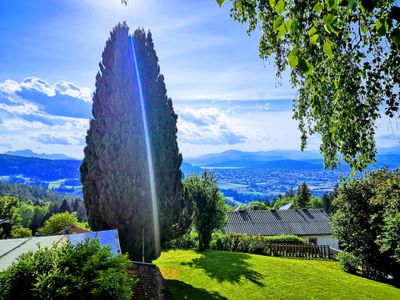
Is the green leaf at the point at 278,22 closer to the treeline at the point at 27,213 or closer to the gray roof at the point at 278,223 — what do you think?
the treeline at the point at 27,213

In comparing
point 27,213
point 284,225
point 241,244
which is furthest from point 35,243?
point 27,213

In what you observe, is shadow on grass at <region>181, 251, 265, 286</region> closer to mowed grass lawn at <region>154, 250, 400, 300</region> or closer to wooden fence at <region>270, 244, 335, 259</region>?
mowed grass lawn at <region>154, 250, 400, 300</region>

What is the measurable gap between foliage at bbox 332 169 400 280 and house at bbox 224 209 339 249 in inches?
1117

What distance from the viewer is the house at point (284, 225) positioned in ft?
160

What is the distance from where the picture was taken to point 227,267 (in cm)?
1802

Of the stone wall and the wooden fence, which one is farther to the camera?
the wooden fence

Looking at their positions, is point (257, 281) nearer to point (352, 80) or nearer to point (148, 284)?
point (148, 284)

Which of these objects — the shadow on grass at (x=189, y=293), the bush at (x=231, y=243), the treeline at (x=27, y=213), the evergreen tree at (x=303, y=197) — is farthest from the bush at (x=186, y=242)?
the evergreen tree at (x=303, y=197)

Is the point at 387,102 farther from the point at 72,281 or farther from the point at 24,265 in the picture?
the point at 24,265

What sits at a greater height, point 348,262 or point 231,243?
point 348,262

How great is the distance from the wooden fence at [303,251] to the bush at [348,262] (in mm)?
3876

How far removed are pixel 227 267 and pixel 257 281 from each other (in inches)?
106

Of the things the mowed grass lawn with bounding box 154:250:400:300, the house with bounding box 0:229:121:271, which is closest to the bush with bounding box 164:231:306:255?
the mowed grass lawn with bounding box 154:250:400:300

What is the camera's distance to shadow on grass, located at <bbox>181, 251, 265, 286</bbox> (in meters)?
16.1
